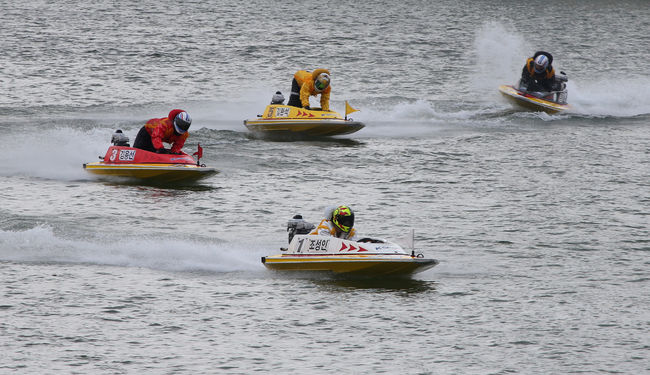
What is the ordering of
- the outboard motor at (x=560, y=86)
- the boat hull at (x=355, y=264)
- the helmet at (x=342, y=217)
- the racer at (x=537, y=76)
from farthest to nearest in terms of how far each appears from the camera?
the outboard motor at (x=560, y=86) → the racer at (x=537, y=76) → the helmet at (x=342, y=217) → the boat hull at (x=355, y=264)

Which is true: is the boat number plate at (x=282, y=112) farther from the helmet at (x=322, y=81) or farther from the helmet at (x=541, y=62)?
the helmet at (x=541, y=62)

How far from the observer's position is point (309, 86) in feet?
101

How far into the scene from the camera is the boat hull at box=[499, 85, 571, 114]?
36500 millimetres

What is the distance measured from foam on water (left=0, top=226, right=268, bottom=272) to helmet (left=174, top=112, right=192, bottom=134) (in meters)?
5.00

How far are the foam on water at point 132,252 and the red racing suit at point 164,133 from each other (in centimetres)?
532

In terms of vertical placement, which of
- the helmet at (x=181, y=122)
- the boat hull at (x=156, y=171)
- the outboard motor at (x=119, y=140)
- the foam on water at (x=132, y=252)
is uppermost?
the helmet at (x=181, y=122)

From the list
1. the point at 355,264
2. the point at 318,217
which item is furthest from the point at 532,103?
the point at 355,264

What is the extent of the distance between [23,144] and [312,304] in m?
15.9

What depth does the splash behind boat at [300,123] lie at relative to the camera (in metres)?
31.3

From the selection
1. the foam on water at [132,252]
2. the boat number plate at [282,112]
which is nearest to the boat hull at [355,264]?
the foam on water at [132,252]

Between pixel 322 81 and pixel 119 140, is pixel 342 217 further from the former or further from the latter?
pixel 322 81

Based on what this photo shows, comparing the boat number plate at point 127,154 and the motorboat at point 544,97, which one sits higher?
the motorboat at point 544,97

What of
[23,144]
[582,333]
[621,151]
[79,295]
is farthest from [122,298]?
[621,151]

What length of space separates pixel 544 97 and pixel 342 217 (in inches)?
799
